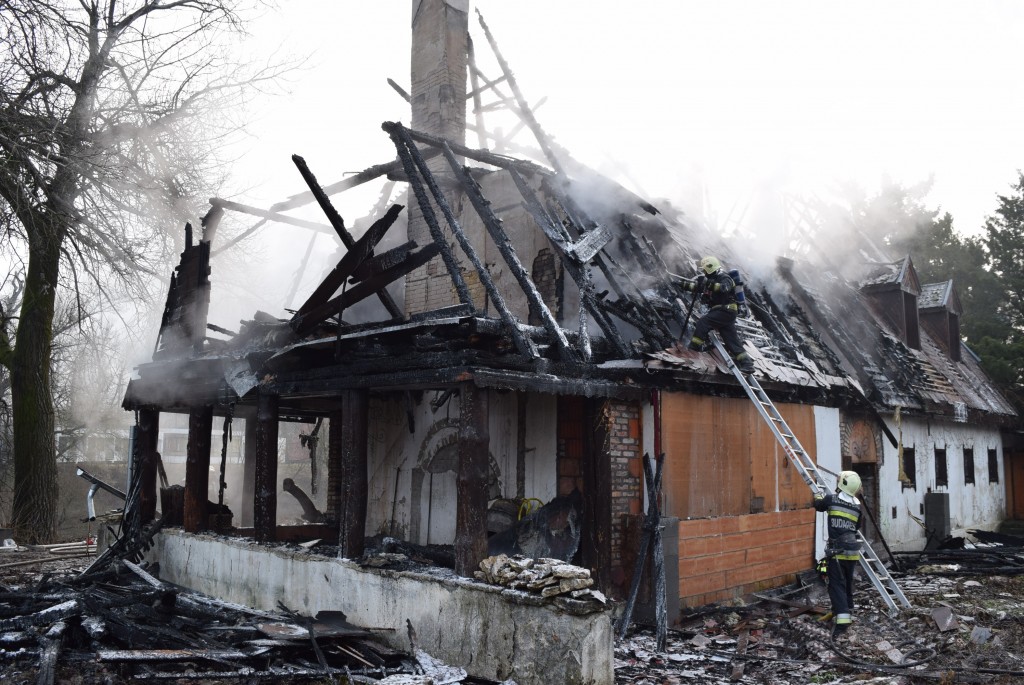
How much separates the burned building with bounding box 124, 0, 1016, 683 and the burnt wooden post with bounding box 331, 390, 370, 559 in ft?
0.11

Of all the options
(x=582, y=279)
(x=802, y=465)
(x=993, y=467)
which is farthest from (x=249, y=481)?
(x=993, y=467)

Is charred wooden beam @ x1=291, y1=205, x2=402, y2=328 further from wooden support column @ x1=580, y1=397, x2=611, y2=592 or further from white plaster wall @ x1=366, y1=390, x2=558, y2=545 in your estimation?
wooden support column @ x1=580, y1=397, x2=611, y2=592

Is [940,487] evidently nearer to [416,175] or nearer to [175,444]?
[416,175]

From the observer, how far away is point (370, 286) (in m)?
8.76

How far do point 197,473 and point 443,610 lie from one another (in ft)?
18.2

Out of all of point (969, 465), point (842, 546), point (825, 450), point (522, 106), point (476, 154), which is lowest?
point (842, 546)

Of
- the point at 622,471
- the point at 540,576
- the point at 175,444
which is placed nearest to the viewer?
the point at 540,576

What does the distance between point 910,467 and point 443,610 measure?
11642mm

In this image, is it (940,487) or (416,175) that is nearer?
(416,175)

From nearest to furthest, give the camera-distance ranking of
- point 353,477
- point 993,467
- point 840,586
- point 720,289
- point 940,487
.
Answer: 1. point 840,586
2. point 353,477
3. point 720,289
4. point 940,487
5. point 993,467

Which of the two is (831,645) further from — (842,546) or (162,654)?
(162,654)

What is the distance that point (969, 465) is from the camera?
18.0 m

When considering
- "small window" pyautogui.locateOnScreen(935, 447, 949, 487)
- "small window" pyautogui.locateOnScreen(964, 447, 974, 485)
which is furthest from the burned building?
"small window" pyautogui.locateOnScreen(964, 447, 974, 485)

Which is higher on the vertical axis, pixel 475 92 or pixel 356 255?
pixel 475 92
